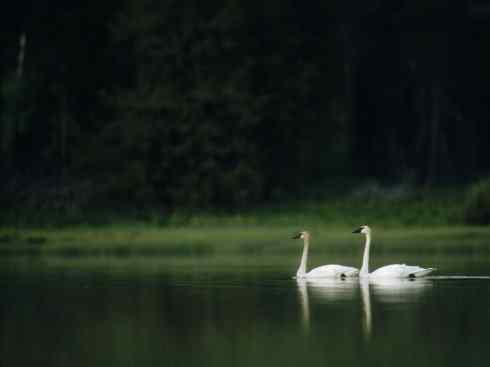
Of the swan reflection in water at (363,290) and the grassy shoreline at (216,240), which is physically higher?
the swan reflection in water at (363,290)

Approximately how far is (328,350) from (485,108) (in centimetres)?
4388

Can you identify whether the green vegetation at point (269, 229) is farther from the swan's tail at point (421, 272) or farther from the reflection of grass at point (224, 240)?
the swan's tail at point (421, 272)

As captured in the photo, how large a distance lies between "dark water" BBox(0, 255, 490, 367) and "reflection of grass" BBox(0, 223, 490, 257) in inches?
245

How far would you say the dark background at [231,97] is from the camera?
45.9 m

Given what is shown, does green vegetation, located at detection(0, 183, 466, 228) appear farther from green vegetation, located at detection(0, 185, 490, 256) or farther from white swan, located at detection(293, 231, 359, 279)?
white swan, located at detection(293, 231, 359, 279)

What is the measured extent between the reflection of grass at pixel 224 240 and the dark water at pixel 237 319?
6.22 meters

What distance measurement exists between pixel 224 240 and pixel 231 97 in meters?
9.91

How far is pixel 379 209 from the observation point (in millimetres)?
42156

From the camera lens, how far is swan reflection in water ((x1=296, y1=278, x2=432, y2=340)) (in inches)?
808

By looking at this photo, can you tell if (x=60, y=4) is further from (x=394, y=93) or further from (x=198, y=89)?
(x=394, y=93)

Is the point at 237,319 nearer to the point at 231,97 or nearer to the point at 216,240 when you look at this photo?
the point at 216,240

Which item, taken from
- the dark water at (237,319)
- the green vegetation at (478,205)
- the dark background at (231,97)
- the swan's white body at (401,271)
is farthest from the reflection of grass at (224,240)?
the swan's white body at (401,271)

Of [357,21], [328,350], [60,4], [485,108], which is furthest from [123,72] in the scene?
[328,350]

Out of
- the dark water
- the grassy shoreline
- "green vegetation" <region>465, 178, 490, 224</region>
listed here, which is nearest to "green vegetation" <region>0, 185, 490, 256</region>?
the grassy shoreline
